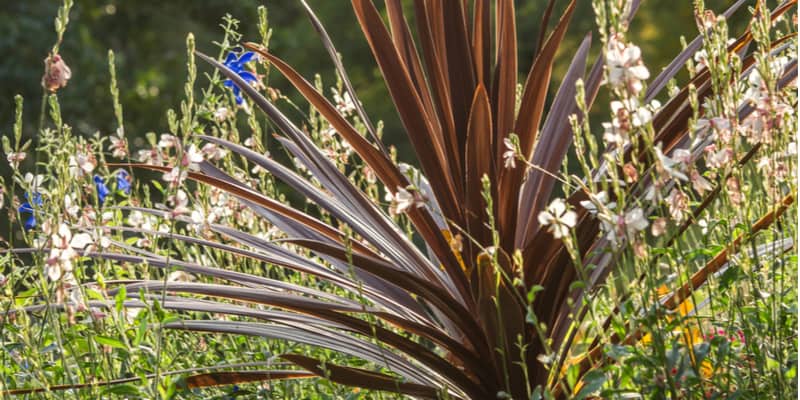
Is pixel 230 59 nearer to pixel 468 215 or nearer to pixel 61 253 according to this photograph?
pixel 468 215

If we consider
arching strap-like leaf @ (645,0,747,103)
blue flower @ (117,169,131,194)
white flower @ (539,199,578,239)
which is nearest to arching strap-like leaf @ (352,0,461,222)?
arching strap-like leaf @ (645,0,747,103)

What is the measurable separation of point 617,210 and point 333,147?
1.32 m

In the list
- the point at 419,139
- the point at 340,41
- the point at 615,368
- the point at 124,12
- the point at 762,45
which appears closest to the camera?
the point at 762,45

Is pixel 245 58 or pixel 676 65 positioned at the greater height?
pixel 245 58

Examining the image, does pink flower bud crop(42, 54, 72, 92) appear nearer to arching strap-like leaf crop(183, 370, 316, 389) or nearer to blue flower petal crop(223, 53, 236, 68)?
arching strap-like leaf crop(183, 370, 316, 389)

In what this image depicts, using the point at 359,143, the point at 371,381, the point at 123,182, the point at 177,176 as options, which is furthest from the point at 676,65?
the point at 123,182

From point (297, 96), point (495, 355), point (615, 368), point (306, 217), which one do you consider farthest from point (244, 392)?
point (297, 96)

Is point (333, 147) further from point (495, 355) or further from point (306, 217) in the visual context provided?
point (495, 355)

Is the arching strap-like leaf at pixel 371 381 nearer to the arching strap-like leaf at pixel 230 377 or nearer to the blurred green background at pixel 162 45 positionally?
the arching strap-like leaf at pixel 230 377

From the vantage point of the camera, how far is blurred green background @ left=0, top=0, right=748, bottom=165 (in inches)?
399

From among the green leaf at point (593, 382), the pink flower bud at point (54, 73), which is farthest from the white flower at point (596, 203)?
the pink flower bud at point (54, 73)

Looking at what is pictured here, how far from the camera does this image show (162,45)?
13.7 meters

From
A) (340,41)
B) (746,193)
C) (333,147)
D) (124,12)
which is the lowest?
(746,193)

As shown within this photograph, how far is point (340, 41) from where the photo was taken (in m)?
12.5
